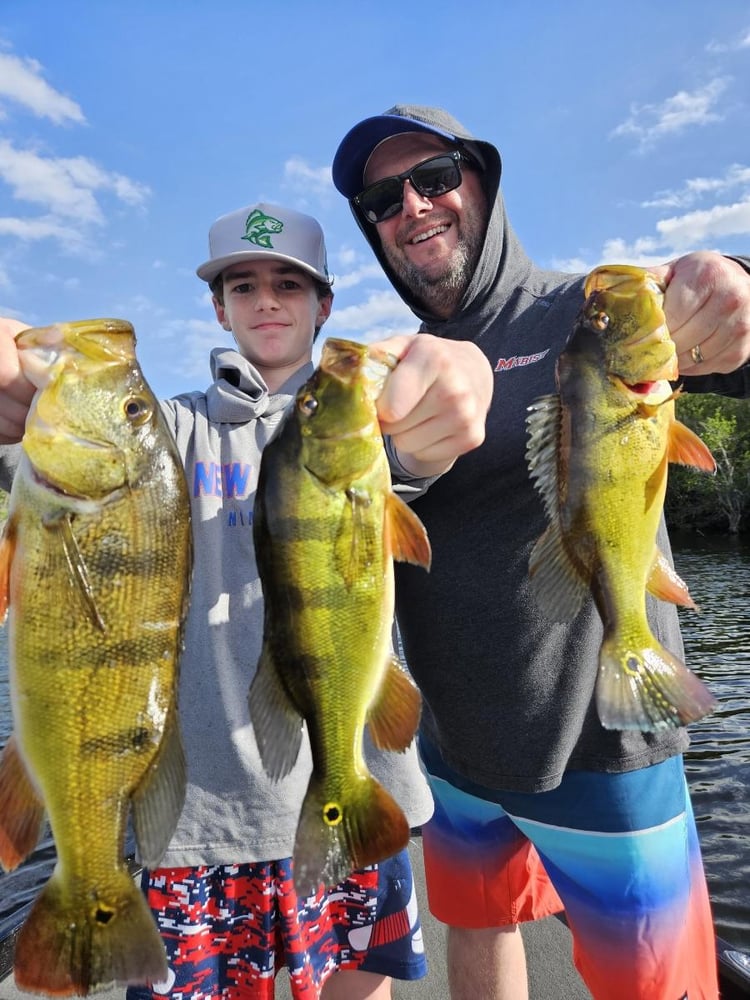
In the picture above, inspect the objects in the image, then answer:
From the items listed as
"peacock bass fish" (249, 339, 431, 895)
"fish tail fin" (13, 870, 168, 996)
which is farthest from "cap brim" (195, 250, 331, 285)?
"fish tail fin" (13, 870, 168, 996)

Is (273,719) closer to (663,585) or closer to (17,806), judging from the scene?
(17,806)

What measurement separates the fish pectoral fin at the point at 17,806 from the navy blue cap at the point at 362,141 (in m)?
3.43

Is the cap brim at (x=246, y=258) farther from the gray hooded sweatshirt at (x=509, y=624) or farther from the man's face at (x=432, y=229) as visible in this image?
the gray hooded sweatshirt at (x=509, y=624)

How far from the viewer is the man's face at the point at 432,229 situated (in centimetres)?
359

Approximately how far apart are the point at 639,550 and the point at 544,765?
135 cm

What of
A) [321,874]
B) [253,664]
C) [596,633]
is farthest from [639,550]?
[253,664]

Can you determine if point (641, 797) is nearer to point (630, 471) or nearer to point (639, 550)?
point (639, 550)

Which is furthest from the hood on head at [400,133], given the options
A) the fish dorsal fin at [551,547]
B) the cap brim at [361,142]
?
the fish dorsal fin at [551,547]

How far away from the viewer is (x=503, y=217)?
3.79 metres

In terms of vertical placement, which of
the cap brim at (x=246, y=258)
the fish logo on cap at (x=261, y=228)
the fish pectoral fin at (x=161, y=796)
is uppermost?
the fish logo on cap at (x=261, y=228)

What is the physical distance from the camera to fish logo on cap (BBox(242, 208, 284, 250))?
322cm

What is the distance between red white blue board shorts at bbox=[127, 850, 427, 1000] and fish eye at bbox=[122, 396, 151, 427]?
1966mm

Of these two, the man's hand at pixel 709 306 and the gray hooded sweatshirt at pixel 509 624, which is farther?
the gray hooded sweatshirt at pixel 509 624

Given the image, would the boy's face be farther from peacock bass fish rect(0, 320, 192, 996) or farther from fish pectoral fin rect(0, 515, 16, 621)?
fish pectoral fin rect(0, 515, 16, 621)
